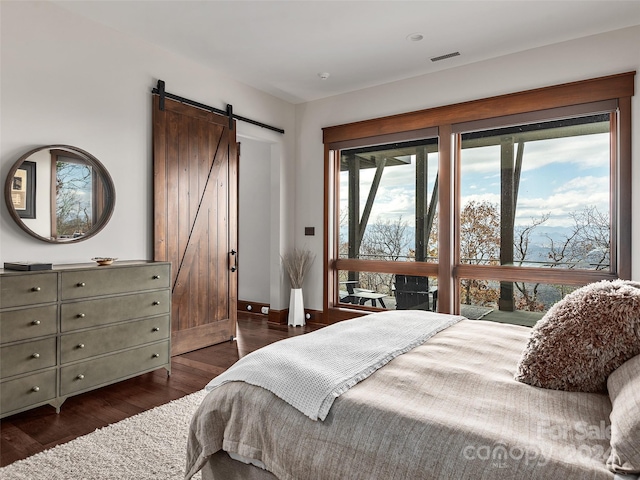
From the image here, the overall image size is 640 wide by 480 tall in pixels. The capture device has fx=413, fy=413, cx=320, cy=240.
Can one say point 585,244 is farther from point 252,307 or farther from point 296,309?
point 252,307

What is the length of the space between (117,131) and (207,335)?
2109 mm

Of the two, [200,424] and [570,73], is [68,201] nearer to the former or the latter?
[200,424]

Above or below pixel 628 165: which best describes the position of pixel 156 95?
above

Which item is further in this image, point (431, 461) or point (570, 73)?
point (570, 73)

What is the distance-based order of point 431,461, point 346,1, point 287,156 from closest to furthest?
Result: point 431,461, point 346,1, point 287,156

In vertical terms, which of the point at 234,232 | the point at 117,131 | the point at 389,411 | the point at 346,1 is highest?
the point at 346,1

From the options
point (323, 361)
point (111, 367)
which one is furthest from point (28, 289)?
point (323, 361)

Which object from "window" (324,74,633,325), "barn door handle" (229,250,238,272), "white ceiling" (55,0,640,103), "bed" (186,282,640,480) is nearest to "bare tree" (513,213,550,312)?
"window" (324,74,633,325)

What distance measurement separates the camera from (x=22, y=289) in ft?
8.07

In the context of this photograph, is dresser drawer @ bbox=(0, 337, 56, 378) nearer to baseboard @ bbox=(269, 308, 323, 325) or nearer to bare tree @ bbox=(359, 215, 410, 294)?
baseboard @ bbox=(269, 308, 323, 325)

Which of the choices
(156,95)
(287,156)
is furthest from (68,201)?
(287,156)

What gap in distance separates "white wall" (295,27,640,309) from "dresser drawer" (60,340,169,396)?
242 cm

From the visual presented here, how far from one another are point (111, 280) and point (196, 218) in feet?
4.39

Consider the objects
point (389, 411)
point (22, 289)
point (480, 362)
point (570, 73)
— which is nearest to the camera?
point (389, 411)
